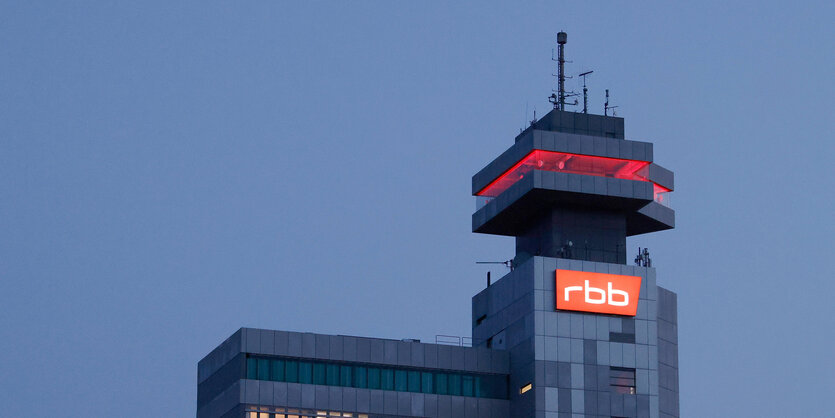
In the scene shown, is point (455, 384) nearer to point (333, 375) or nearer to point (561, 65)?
point (333, 375)

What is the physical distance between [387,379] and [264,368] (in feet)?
36.9

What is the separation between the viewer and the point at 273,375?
15650 centimetres

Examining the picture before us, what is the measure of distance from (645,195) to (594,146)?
21.3ft

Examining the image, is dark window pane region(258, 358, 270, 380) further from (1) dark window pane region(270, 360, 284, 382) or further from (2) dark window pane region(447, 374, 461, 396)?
(2) dark window pane region(447, 374, 461, 396)

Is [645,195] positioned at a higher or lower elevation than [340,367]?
higher

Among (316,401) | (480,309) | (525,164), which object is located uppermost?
(525,164)

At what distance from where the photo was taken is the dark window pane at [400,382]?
15962 cm

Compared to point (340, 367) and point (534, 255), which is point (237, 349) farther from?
point (534, 255)

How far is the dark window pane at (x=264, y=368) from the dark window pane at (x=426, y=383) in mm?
14121

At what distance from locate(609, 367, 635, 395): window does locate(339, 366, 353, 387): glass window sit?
23151 mm

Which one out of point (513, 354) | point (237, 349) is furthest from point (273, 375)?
point (513, 354)

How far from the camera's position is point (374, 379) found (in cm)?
15912

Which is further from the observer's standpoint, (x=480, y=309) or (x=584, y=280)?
(x=480, y=309)

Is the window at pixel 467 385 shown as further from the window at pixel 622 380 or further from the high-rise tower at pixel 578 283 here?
the window at pixel 622 380
